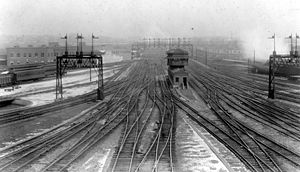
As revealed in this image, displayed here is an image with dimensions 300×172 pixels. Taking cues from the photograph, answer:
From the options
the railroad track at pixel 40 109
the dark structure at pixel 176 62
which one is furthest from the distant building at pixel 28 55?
the railroad track at pixel 40 109

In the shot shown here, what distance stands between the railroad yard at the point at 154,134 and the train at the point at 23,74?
1187 centimetres

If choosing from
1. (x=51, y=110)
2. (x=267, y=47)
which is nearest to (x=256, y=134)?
(x=51, y=110)

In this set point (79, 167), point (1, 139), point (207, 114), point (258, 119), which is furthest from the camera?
point (207, 114)

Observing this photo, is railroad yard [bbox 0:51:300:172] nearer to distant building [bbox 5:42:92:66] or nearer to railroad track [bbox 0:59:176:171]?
railroad track [bbox 0:59:176:171]

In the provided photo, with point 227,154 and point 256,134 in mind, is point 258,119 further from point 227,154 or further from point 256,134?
point 227,154

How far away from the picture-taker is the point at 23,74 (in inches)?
1873

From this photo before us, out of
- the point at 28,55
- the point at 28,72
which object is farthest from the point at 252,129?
the point at 28,55

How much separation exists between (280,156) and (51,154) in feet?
33.3

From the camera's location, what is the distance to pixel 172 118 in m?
22.7

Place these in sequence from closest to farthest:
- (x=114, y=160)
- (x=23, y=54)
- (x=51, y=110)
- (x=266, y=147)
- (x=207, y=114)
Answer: (x=114, y=160) < (x=266, y=147) < (x=207, y=114) < (x=51, y=110) < (x=23, y=54)

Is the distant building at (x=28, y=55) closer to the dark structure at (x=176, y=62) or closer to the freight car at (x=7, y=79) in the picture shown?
the freight car at (x=7, y=79)

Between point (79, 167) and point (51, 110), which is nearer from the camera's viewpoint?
point (79, 167)

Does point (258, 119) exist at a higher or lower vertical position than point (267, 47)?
lower

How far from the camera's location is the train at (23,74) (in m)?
42.8
